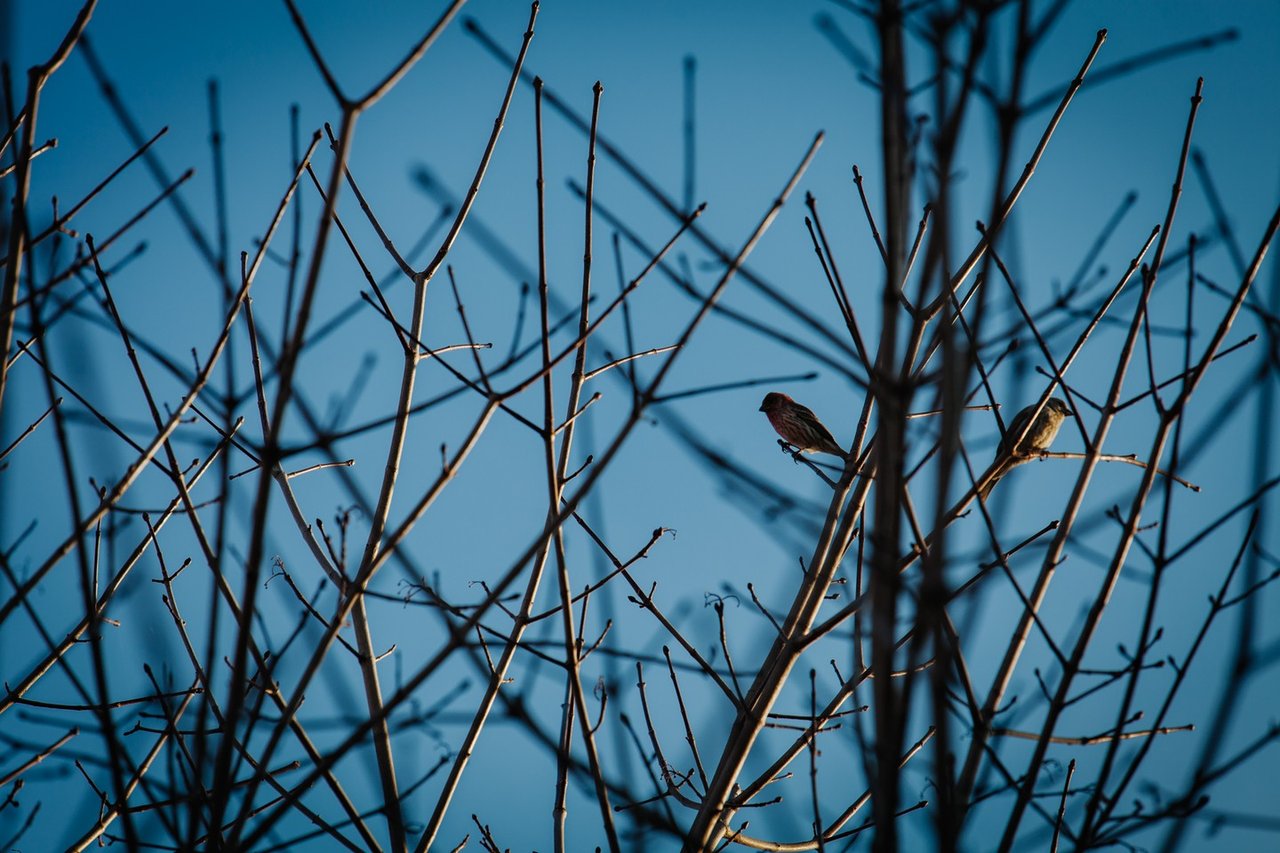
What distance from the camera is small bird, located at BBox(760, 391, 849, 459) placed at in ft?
27.8

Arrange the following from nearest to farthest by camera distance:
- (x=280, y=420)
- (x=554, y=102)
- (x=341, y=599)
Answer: (x=280, y=420) → (x=554, y=102) → (x=341, y=599)

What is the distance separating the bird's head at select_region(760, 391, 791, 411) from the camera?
29.9ft

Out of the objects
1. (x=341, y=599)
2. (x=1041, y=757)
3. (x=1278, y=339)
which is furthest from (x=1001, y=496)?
(x=341, y=599)

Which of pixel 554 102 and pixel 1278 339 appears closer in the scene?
pixel 554 102

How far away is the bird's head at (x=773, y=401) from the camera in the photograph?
9.11 m

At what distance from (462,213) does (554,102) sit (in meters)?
1.12

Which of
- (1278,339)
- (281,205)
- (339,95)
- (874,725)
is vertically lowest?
(874,725)

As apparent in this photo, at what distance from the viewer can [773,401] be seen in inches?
364

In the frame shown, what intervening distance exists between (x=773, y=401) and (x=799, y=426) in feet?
2.19

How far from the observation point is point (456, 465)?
258 cm

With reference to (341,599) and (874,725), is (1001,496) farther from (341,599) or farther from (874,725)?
(341,599)

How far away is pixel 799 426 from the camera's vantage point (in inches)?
340

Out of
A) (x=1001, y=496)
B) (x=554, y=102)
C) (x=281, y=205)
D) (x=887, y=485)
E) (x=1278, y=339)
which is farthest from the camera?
(x=281, y=205)

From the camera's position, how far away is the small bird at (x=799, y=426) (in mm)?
8477
